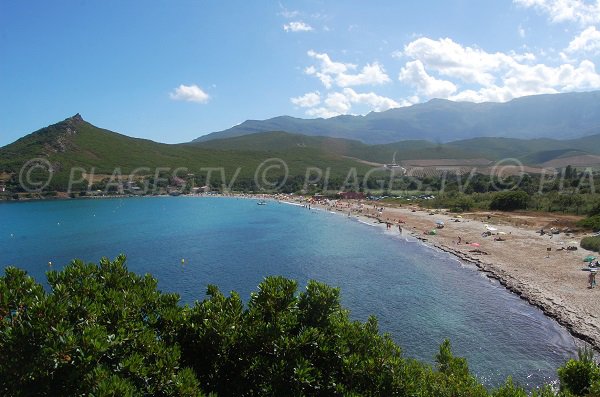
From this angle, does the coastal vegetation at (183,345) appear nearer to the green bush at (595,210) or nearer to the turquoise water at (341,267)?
the turquoise water at (341,267)

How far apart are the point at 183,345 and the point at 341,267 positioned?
45281mm

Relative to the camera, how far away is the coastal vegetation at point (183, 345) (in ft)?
26.8

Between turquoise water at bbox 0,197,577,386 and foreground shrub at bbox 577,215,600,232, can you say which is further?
foreground shrub at bbox 577,215,600,232

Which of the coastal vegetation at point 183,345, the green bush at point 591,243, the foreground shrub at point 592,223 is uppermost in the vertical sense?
the coastal vegetation at point 183,345

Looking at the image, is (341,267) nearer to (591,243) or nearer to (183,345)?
(591,243)

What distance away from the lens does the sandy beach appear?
35.4 m

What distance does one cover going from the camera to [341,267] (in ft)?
181

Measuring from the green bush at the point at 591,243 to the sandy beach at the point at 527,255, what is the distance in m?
0.89

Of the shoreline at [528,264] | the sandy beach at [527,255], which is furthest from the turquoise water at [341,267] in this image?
the sandy beach at [527,255]

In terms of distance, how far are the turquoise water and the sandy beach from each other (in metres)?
1.74

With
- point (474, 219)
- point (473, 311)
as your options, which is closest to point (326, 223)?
point (474, 219)

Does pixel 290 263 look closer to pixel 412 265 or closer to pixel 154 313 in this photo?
pixel 412 265

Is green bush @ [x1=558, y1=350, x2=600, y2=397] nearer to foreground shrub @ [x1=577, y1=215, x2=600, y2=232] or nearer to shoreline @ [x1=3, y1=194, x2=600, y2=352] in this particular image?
shoreline @ [x1=3, y1=194, x2=600, y2=352]

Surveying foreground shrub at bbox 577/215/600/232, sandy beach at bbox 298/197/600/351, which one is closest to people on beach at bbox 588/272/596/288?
sandy beach at bbox 298/197/600/351
